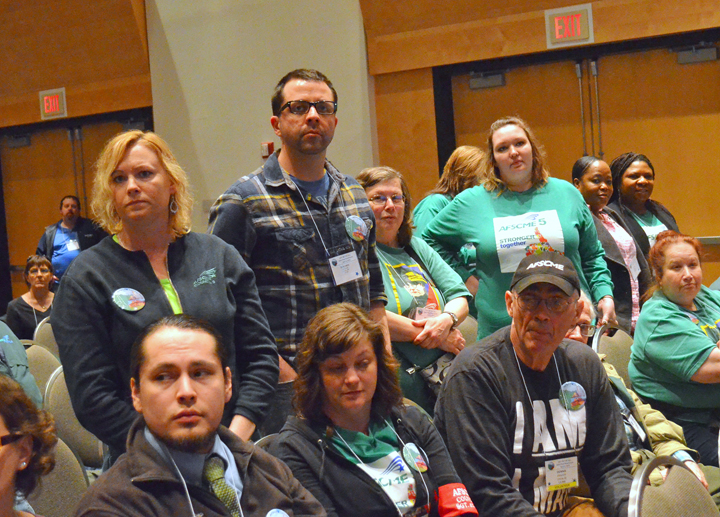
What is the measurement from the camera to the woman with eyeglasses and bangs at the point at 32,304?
5.29 metres

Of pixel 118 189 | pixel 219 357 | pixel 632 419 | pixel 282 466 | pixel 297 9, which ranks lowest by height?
pixel 632 419

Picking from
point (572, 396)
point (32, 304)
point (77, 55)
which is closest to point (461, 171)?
point (572, 396)

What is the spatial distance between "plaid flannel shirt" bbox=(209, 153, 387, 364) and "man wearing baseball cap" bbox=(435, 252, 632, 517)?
0.48 m

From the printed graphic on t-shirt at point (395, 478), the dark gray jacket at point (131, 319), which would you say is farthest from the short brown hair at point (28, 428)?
the printed graphic on t-shirt at point (395, 478)

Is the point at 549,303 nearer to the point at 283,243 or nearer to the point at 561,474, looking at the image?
the point at 561,474

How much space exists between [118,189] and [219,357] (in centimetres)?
55

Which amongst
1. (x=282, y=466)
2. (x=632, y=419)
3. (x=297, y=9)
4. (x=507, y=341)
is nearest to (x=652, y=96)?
(x=297, y=9)

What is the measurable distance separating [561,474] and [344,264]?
2.87 ft

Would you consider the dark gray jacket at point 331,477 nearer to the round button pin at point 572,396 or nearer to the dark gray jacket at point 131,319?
the dark gray jacket at point 131,319

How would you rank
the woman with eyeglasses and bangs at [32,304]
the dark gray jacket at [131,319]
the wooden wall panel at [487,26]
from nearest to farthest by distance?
the dark gray jacket at [131,319], the wooden wall panel at [487,26], the woman with eyeglasses and bangs at [32,304]

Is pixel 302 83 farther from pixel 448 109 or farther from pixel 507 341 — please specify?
pixel 448 109

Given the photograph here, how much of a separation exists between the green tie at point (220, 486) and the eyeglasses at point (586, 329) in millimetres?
1775

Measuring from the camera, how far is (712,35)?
16.3ft

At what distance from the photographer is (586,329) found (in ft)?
9.78
